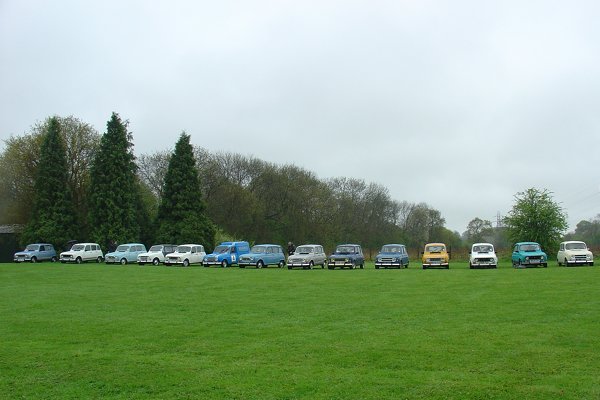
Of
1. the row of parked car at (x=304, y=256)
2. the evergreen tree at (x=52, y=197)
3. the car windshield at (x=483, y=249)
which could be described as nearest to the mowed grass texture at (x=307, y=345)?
the car windshield at (x=483, y=249)

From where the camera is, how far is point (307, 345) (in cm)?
1073

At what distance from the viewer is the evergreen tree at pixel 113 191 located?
55062 millimetres

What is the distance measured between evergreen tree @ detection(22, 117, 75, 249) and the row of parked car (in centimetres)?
346

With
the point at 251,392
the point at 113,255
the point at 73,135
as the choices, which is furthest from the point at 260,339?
the point at 73,135

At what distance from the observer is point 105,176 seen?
55.9m

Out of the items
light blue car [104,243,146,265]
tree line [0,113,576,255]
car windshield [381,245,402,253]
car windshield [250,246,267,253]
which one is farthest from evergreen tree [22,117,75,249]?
car windshield [381,245,402,253]

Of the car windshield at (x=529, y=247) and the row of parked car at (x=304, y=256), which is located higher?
the car windshield at (x=529, y=247)

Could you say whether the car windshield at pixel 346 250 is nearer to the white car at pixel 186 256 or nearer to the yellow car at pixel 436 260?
the yellow car at pixel 436 260

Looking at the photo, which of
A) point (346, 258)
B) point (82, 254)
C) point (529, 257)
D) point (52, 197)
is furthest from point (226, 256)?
point (52, 197)

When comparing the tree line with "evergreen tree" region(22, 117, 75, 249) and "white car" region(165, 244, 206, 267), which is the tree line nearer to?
"evergreen tree" region(22, 117, 75, 249)

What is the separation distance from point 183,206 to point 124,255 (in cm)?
1234

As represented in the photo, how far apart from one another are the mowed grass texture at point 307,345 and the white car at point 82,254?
96.3 ft

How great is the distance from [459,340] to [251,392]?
4.67m

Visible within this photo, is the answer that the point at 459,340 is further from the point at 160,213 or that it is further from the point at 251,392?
the point at 160,213
